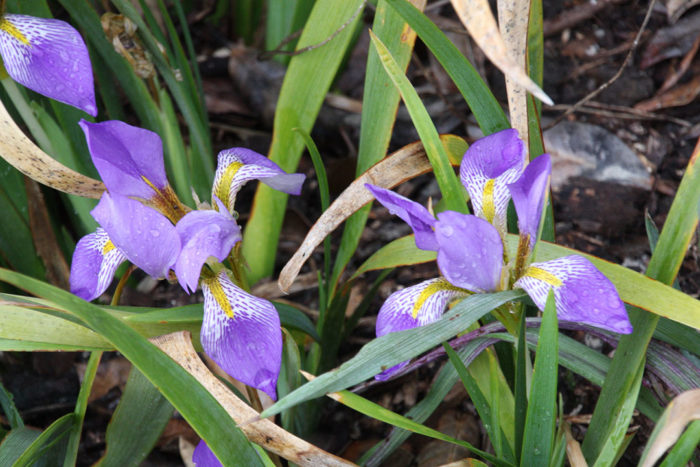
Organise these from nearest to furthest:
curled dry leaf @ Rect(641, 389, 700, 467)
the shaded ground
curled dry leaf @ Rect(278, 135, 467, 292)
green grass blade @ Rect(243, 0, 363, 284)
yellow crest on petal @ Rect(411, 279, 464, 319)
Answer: curled dry leaf @ Rect(641, 389, 700, 467)
yellow crest on petal @ Rect(411, 279, 464, 319)
curled dry leaf @ Rect(278, 135, 467, 292)
green grass blade @ Rect(243, 0, 363, 284)
the shaded ground

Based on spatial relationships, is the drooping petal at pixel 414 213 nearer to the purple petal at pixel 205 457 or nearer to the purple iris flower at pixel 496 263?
the purple iris flower at pixel 496 263

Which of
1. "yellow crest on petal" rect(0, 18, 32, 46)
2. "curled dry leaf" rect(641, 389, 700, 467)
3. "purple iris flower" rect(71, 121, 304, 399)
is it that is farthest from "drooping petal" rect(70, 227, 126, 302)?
"curled dry leaf" rect(641, 389, 700, 467)

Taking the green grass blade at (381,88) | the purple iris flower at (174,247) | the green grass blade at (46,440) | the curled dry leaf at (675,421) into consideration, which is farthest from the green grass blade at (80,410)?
the curled dry leaf at (675,421)

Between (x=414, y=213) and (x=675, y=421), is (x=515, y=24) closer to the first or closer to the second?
(x=414, y=213)

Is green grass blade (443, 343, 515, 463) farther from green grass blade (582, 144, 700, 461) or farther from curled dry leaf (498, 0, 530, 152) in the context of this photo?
curled dry leaf (498, 0, 530, 152)

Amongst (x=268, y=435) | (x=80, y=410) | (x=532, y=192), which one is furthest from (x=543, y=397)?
(x=80, y=410)

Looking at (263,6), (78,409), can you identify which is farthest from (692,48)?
(78,409)

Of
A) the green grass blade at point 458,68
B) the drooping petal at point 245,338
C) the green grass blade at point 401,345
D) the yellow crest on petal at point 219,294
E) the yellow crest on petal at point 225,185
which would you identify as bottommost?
the drooping petal at point 245,338
